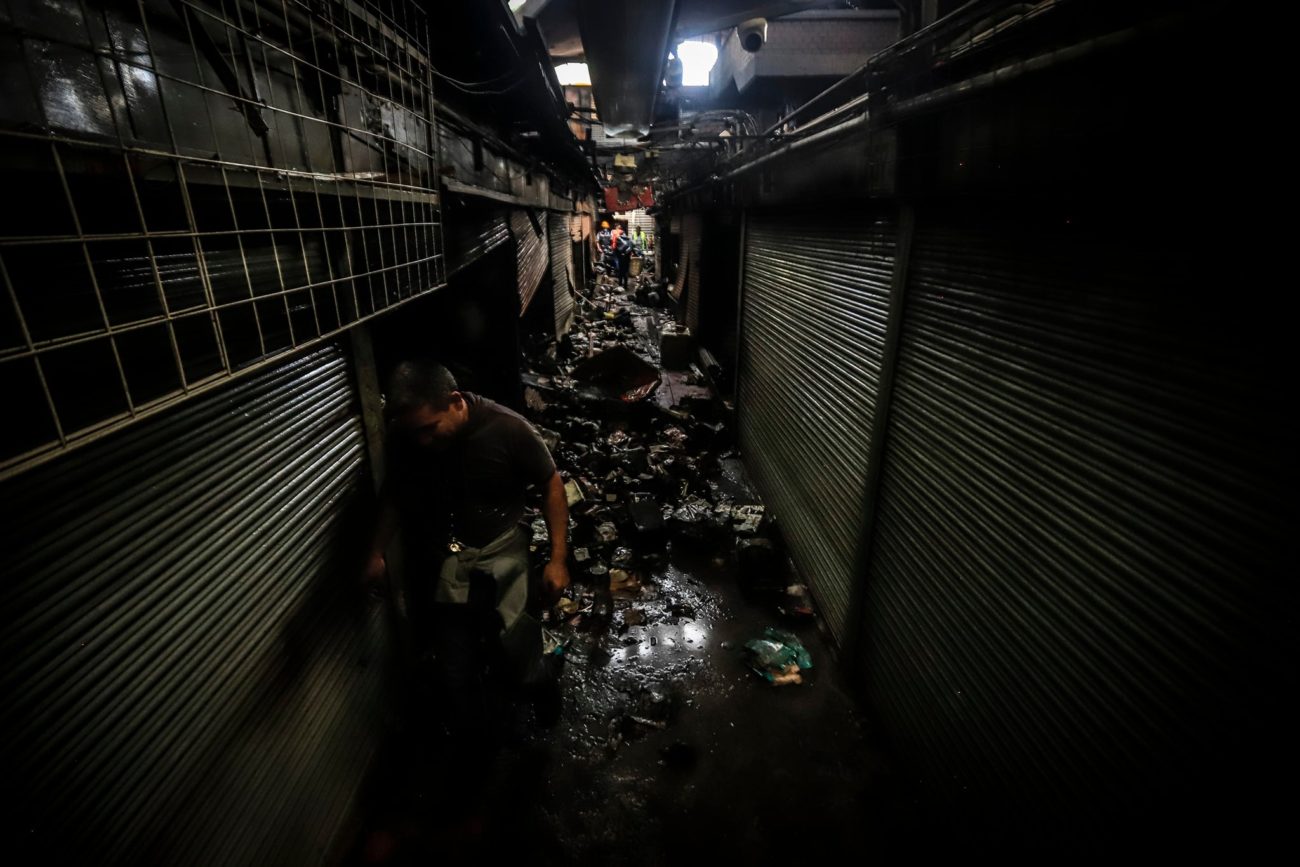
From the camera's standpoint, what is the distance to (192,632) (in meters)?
1.98

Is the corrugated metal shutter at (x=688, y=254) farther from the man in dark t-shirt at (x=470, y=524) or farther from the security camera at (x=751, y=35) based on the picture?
the man in dark t-shirt at (x=470, y=524)

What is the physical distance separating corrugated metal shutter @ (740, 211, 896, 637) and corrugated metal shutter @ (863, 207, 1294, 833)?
0.68 m

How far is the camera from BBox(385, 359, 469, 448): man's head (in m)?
2.95

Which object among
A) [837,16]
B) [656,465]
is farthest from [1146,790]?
[837,16]

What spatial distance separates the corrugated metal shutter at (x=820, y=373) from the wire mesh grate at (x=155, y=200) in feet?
11.0

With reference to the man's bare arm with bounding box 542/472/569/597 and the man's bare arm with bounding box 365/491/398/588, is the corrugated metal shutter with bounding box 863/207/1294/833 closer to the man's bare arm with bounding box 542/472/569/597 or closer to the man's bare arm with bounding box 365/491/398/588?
the man's bare arm with bounding box 542/472/569/597

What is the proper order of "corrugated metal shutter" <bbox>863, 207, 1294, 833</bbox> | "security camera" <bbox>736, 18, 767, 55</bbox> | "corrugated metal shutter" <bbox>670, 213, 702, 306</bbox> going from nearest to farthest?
1. "corrugated metal shutter" <bbox>863, 207, 1294, 833</bbox>
2. "security camera" <bbox>736, 18, 767, 55</bbox>
3. "corrugated metal shutter" <bbox>670, 213, 702, 306</bbox>

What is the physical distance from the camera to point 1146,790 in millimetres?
1973

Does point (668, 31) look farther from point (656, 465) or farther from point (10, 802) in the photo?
point (656, 465)

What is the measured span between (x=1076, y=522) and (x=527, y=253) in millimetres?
8439

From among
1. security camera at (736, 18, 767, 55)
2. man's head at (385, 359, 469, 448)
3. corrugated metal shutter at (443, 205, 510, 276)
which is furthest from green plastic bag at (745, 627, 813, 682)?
security camera at (736, 18, 767, 55)

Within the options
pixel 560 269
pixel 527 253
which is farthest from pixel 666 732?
pixel 560 269

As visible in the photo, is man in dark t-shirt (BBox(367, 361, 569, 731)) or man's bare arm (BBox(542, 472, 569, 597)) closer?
man in dark t-shirt (BBox(367, 361, 569, 731))

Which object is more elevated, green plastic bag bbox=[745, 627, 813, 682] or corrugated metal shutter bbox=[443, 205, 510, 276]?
corrugated metal shutter bbox=[443, 205, 510, 276]
